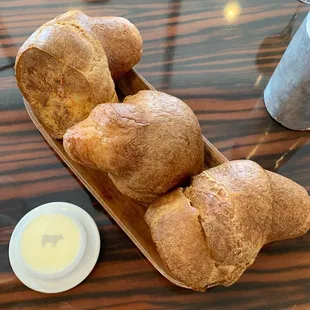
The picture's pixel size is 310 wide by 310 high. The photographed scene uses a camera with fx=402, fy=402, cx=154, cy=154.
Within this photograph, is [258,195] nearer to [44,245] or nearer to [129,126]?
[129,126]

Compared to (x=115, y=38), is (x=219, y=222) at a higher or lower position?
lower

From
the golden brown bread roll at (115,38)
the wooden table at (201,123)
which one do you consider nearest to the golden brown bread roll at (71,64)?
the golden brown bread roll at (115,38)

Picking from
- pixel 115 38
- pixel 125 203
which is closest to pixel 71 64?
pixel 115 38

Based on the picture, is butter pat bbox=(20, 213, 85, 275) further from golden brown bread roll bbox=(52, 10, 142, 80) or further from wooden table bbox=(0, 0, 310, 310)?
golden brown bread roll bbox=(52, 10, 142, 80)

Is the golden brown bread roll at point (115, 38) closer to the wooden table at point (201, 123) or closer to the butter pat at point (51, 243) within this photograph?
the wooden table at point (201, 123)

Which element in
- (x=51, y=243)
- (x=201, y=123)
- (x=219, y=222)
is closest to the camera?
(x=219, y=222)

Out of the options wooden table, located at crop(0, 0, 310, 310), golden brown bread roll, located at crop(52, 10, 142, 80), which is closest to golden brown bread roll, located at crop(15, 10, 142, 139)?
golden brown bread roll, located at crop(52, 10, 142, 80)

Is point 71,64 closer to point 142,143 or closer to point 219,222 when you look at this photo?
point 142,143
